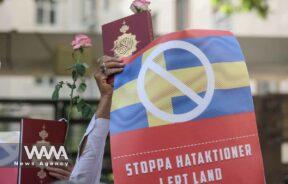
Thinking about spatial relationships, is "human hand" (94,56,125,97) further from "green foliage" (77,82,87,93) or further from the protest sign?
"green foliage" (77,82,87,93)

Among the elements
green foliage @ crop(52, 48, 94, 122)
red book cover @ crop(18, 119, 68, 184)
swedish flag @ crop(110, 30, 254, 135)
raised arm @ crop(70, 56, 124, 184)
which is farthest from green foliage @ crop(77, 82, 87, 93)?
swedish flag @ crop(110, 30, 254, 135)

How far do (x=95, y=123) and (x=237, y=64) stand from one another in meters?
0.50

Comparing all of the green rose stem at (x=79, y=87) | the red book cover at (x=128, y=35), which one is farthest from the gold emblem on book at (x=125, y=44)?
the green rose stem at (x=79, y=87)

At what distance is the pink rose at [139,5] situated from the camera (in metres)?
2.23

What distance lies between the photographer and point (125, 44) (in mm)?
2199

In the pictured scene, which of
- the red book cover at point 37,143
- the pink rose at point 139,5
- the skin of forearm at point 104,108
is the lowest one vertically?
the red book cover at point 37,143

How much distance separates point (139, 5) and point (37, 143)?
0.59 metres

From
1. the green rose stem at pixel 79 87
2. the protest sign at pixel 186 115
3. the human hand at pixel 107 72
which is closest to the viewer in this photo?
the protest sign at pixel 186 115

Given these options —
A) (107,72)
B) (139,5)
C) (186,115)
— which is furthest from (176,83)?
(139,5)

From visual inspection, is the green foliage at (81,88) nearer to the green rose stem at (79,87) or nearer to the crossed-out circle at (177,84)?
the green rose stem at (79,87)

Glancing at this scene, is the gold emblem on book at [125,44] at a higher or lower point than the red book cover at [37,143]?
higher

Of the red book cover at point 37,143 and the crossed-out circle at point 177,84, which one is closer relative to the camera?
the crossed-out circle at point 177,84

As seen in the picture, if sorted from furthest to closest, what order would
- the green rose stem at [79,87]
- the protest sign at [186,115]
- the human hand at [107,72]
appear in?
1. the green rose stem at [79,87]
2. the human hand at [107,72]
3. the protest sign at [186,115]

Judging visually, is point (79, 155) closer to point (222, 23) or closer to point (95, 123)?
point (95, 123)
